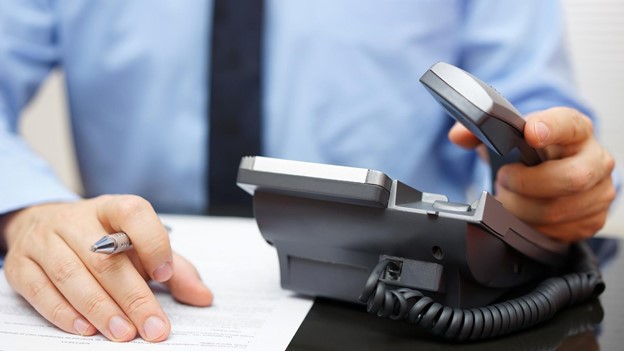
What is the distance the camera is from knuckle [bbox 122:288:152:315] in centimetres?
47

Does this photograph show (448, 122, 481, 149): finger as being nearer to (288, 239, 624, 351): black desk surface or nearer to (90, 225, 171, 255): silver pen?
(288, 239, 624, 351): black desk surface

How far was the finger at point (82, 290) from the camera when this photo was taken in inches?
18.3

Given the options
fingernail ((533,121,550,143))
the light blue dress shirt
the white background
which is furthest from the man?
the white background

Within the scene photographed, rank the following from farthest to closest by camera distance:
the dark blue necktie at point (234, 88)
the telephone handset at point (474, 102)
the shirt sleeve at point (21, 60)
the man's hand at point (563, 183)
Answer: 1. the dark blue necktie at point (234, 88)
2. the shirt sleeve at point (21, 60)
3. the man's hand at point (563, 183)
4. the telephone handset at point (474, 102)

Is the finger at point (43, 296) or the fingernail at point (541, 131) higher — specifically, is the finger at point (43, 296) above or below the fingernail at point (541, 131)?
below

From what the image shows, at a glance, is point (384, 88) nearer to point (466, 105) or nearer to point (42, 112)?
point (466, 105)

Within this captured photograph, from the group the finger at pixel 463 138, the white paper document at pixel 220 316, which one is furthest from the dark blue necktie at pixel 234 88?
the finger at pixel 463 138

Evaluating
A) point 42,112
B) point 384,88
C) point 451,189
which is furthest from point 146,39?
point 42,112

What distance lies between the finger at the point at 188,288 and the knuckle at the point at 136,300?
0.19 ft

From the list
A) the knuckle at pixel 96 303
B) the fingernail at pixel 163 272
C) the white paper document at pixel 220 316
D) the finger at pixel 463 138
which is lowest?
the white paper document at pixel 220 316

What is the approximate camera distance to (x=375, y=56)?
39.2 inches

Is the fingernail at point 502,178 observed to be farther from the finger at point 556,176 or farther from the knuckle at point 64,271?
the knuckle at point 64,271

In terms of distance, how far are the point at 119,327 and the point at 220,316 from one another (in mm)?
82

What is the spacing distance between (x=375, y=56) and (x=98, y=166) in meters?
0.49
